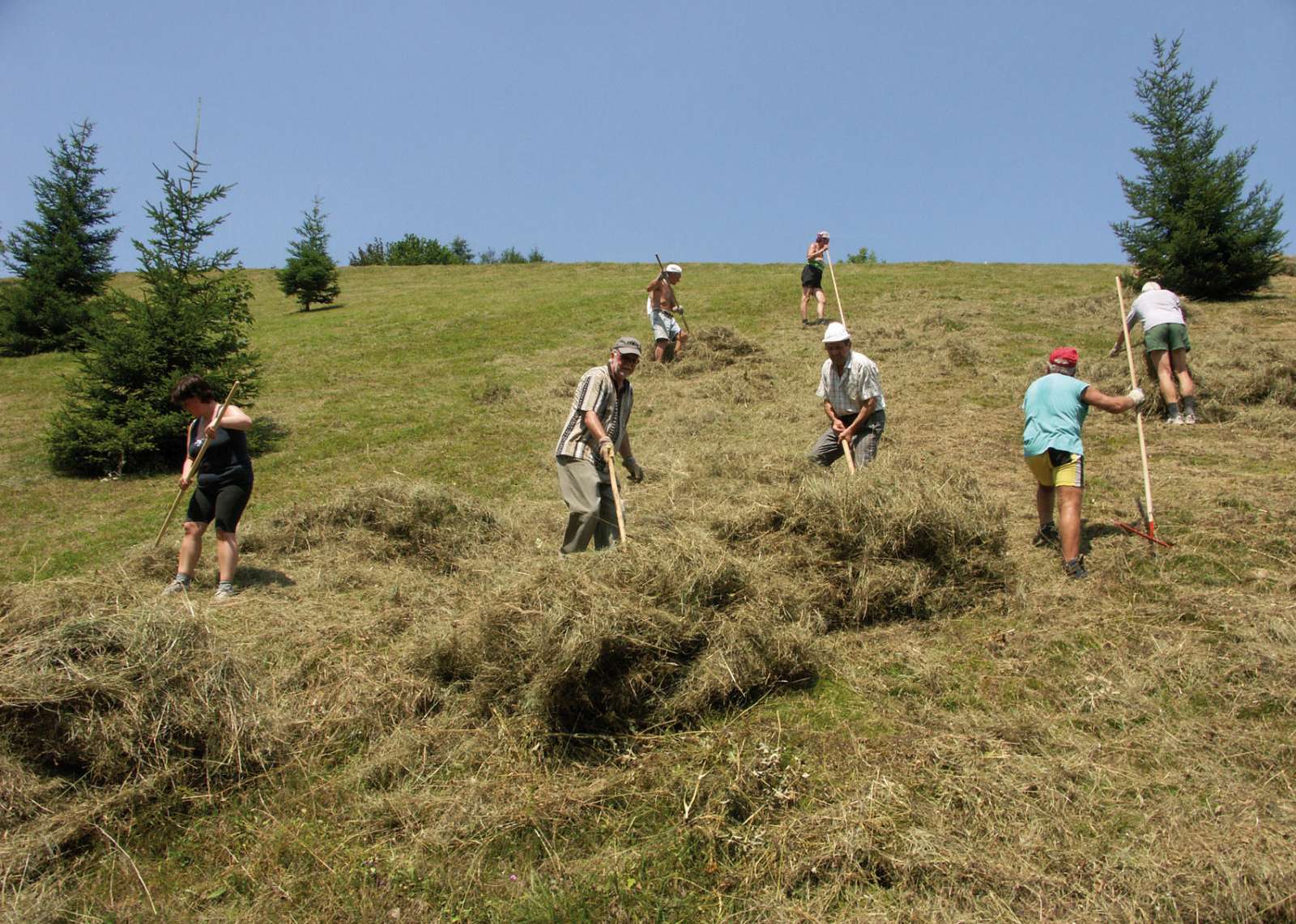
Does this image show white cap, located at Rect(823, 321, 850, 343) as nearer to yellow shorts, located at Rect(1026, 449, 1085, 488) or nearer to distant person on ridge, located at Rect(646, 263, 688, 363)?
yellow shorts, located at Rect(1026, 449, 1085, 488)

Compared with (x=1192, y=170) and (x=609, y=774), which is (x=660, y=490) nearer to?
(x=609, y=774)

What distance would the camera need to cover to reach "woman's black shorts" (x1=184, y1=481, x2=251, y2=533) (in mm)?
5742

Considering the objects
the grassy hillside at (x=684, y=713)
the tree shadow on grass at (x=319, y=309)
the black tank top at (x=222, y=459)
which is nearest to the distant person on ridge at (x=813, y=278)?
the grassy hillside at (x=684, y=713)

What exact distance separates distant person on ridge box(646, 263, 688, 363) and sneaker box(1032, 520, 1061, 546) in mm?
7529

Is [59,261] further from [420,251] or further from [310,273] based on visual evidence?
[420,251]

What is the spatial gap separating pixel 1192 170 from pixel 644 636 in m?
17.3

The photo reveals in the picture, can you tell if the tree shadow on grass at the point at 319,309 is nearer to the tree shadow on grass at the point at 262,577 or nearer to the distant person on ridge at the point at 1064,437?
the tree shadow on grass at the point at 262,577

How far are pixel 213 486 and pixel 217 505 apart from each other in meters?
0.15

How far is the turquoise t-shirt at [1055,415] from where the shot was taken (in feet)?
18.0

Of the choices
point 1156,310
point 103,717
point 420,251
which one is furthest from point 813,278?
point 420,251

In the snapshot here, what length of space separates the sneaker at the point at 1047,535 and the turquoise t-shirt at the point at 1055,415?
2.15 feet

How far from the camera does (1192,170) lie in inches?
611

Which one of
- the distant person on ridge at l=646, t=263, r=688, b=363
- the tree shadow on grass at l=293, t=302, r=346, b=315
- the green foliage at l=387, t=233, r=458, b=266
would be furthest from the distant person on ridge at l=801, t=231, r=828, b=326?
the green foliage at l=387, t=233, r=458, b=266

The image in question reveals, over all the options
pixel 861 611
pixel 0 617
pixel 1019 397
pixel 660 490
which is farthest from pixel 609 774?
pixel 1019 397
